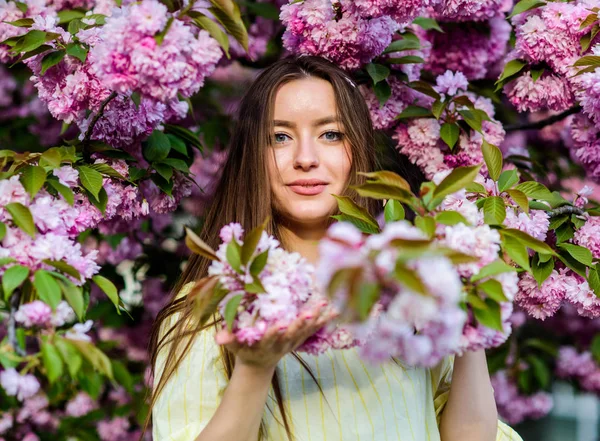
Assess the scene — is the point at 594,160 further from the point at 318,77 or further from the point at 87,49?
the point at 87,49

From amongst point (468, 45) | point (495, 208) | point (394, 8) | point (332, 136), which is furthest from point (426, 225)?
point (468, 45)

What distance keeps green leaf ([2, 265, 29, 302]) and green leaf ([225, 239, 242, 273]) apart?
46 centimetres

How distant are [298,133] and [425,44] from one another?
795 mm

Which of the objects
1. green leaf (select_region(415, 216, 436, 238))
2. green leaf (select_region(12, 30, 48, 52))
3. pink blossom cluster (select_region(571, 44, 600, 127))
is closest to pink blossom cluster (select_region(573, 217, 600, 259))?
pink blossom cluster (select_region(571, 44, 600, 127))

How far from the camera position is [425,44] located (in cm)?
282

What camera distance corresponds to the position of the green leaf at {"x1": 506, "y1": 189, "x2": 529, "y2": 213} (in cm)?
201

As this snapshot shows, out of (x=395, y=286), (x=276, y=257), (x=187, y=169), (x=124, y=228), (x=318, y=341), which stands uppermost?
(x=395, y=286)

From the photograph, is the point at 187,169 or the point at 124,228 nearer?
the point at 187,169

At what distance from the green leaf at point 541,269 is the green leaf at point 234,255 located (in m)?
1.00

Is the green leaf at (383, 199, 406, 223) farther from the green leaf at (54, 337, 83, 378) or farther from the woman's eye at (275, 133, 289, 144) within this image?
the green leaf at (54, 337, 83, 378)

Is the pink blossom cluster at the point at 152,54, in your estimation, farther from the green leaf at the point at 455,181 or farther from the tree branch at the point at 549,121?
the tree branch at the point at 549,121

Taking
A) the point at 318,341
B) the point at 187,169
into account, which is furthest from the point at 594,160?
the point at 318,341

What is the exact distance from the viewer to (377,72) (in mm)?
2539

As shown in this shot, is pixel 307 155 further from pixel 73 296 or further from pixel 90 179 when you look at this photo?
pixel 73 296
